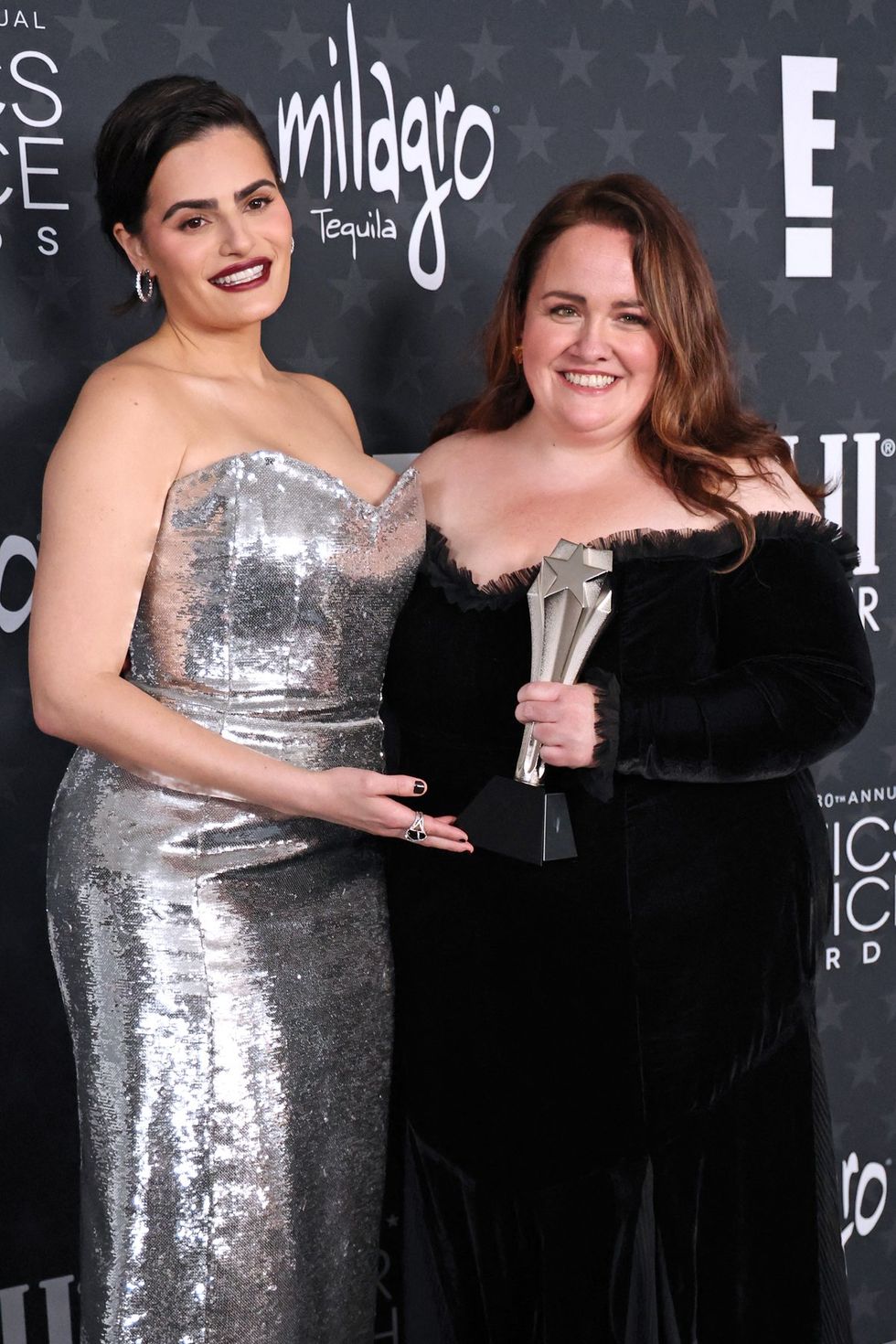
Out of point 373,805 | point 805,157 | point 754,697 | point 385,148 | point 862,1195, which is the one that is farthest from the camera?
point 862,1195

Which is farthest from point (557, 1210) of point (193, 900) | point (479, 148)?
point (479, 148)

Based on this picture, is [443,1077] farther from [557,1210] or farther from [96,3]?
[96,3]

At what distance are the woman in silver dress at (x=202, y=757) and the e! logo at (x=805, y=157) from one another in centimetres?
123

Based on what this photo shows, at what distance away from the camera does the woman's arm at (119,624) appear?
171 cm

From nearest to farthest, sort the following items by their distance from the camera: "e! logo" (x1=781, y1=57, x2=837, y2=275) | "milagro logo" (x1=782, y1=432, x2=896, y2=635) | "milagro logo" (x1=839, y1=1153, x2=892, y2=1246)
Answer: "e! logo" (x1=781, y1=57, x2=837, y2=275)
"milagro logo" (x1=782, y1=432, x2=896, y2=635)
"milagro logo" (x1=839, y1=1153, x2=892, y2=1246)

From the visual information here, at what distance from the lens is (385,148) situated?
2400 mm

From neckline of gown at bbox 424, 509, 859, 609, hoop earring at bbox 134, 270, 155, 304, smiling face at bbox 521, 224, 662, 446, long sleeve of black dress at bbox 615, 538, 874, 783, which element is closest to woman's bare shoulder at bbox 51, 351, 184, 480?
hoop earring at bbox 134, 270, 155, 304

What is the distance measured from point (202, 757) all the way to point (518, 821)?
0.41m

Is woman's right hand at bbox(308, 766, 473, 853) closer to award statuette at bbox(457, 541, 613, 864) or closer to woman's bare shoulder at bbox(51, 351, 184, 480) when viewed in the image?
award statuette at bbox(457, 541, 613, 864)

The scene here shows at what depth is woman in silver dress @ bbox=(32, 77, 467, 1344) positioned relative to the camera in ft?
5.70

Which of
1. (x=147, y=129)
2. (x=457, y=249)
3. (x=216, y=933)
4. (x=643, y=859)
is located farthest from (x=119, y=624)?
(x=457, y=249)

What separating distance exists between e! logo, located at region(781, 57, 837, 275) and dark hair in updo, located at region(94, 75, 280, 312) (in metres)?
1.29

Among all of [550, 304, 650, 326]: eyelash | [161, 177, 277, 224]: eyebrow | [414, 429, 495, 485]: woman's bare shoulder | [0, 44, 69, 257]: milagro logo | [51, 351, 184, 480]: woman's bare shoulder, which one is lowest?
[51, 351, 184, 480]: woman's bare shoulder

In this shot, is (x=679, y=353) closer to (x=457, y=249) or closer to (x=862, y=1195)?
(x=457, y=249)
